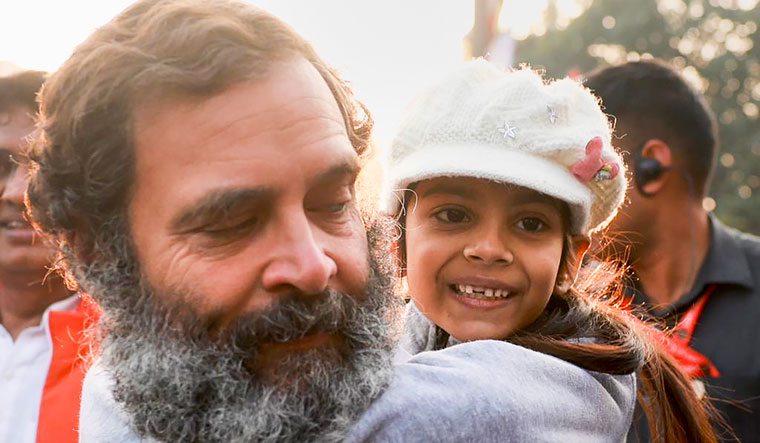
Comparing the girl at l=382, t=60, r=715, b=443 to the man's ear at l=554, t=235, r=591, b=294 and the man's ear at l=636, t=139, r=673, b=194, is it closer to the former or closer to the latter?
the man's ear at l=554, t=235, r=591, b=294

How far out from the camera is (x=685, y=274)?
14.5ft

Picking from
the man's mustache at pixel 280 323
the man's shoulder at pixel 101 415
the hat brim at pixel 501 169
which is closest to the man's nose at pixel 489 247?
the hat brim at pixel 501 169

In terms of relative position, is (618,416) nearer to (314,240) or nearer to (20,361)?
(314,240)

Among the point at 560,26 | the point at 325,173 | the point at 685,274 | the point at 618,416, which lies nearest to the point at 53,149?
the point at 325,173

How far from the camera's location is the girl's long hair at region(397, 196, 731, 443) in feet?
7.16

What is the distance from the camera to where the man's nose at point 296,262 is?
1.77 m

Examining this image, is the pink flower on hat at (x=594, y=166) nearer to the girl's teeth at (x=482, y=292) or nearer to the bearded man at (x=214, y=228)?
the girl's teeth at (x=482, y=292)

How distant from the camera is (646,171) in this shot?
15.0ft

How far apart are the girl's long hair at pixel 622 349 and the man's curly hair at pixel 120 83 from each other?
3.16 feet

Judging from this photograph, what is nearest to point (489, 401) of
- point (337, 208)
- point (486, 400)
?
point (486, 400)

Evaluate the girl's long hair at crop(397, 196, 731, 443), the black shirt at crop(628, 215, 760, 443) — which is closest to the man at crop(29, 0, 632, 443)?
the girl's long hair at crop(397, 196, 731, 443)

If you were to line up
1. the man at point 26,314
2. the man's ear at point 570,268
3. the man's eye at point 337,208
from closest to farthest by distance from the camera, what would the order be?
the man's eye at point 337,208 → the man's ear at point 570,268 → the man at point 26,314

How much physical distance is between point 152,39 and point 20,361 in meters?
2.00

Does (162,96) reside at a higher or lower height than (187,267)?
higher
